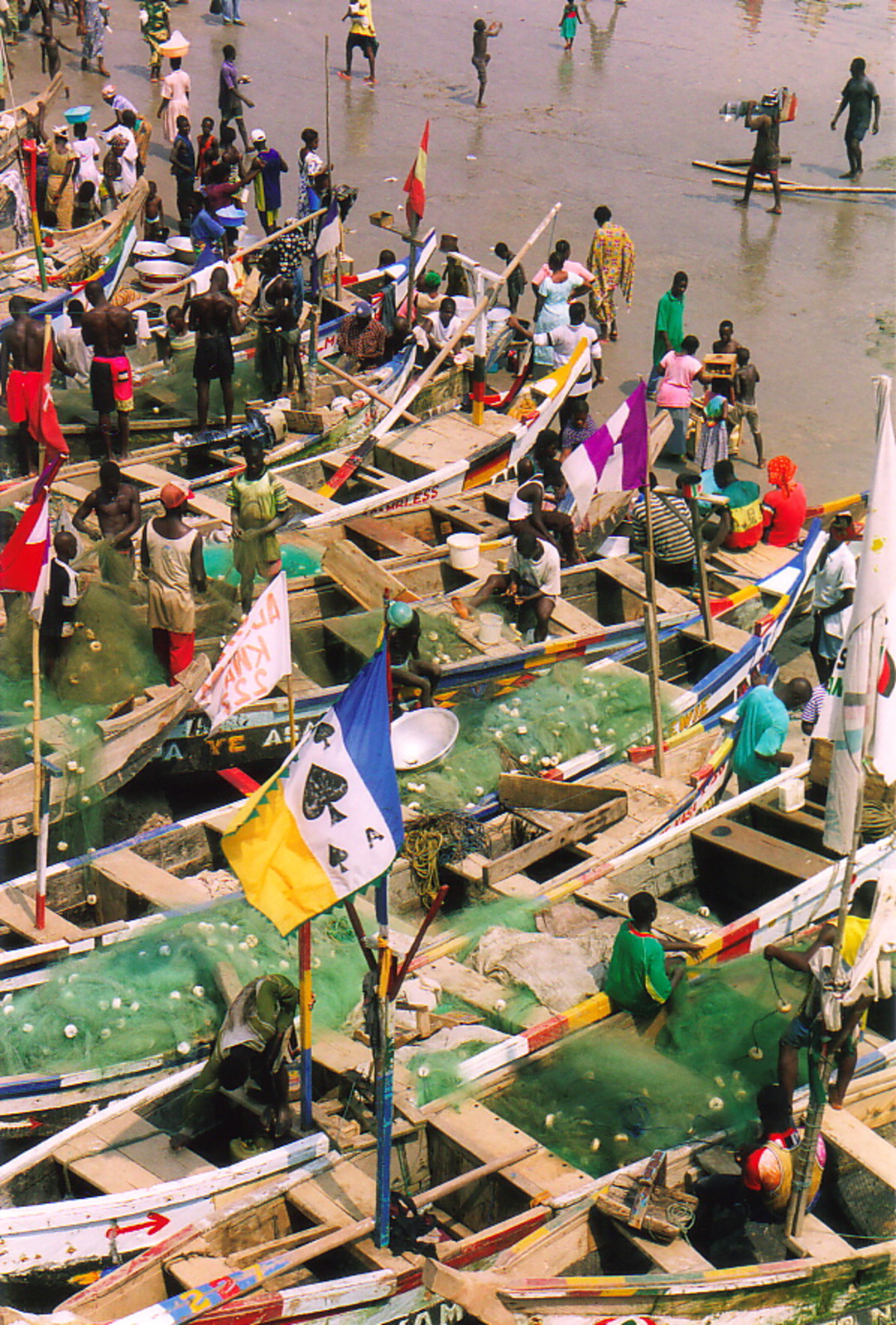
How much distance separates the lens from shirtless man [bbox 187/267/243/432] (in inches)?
561

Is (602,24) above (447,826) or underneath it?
above

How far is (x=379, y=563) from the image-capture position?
11.8 metres

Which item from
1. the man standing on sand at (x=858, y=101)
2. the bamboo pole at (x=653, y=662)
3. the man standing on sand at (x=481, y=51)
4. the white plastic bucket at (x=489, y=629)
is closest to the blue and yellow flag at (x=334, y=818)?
the bamboo pole at (x=653, y=662)

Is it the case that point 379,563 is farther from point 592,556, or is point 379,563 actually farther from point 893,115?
point 893,115

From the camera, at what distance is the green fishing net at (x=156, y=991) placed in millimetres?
7609

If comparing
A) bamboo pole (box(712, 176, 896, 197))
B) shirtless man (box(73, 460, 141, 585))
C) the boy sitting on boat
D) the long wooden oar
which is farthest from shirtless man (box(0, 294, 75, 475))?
bamboo pole (box(712, 176, 896, 197))

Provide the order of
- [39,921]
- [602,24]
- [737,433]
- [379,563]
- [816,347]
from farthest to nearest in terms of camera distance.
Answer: [602,24], [816,347], [737,433], [379,563], [39,921]

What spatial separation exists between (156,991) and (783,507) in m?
7.18

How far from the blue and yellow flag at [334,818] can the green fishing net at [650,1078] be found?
5.26ft

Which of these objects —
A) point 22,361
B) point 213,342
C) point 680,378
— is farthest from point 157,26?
point 22,361

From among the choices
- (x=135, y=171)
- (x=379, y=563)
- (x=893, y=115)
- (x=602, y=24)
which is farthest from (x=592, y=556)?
(x=602, y=24)

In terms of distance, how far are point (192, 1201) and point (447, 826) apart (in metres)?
3.05

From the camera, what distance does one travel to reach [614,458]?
387 inches

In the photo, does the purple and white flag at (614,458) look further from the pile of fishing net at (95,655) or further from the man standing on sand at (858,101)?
the man standing on sand at (858,101)
